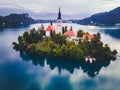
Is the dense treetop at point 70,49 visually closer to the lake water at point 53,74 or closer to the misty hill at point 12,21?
the lake water at point 53,74

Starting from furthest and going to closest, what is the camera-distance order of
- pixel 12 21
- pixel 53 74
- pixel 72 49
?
1. pixel 12 21
2. pixel 72 49
3. pixel 53 74

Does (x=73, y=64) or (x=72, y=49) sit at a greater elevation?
(x=72, y=49)

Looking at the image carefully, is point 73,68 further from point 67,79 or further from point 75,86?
point 75,86

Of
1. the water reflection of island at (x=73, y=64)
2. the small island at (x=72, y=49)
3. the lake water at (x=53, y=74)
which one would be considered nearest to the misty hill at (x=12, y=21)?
the small island at (x=72, y=49)

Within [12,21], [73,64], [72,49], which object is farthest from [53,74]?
[12,21]

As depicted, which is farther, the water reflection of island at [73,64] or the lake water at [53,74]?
the water reflection of island at [73,64]

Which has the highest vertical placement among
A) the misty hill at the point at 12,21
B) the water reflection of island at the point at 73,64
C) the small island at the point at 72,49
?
the small island at the point at 72,49

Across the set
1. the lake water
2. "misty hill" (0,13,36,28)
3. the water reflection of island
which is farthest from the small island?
"misty hill" (0,13,36,28)

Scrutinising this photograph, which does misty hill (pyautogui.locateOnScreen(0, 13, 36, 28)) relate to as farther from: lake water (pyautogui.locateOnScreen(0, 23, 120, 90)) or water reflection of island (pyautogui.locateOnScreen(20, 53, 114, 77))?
lake water (pyautogui.locateOnScreen(0, 23, 120, 90))

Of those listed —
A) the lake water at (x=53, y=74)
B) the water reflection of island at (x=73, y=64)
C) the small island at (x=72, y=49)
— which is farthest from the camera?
the small island at (x=72, y=49)

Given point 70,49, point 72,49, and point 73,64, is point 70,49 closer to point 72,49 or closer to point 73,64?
point 72,49
